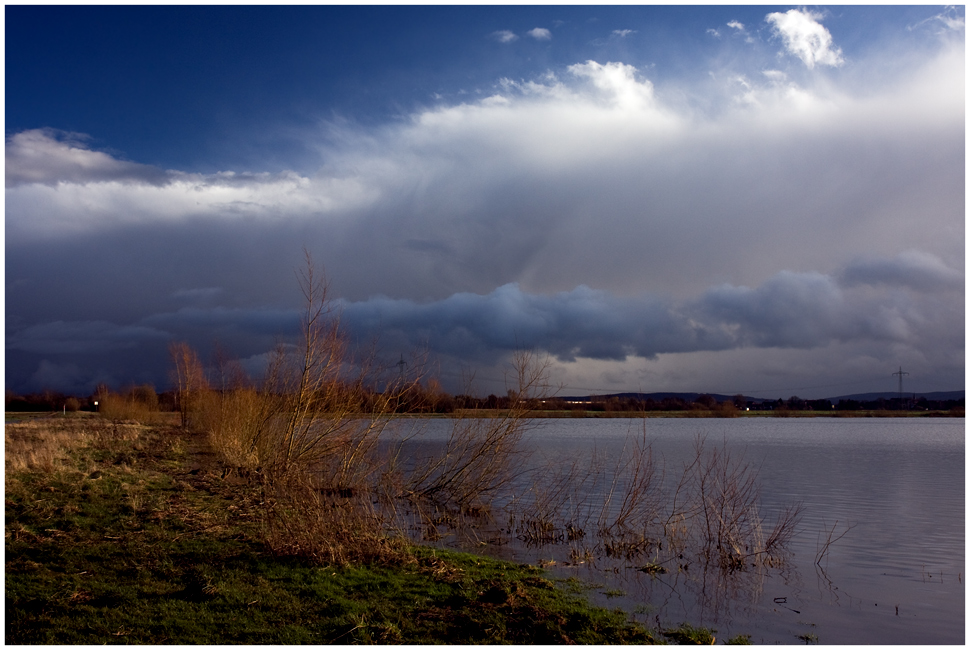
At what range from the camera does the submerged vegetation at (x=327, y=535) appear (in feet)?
24.5

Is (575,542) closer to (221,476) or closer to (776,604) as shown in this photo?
(776,604)

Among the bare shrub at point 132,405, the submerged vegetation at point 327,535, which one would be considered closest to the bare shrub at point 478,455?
the submerged vegetation at point 327,535

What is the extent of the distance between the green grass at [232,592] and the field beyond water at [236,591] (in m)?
0.02

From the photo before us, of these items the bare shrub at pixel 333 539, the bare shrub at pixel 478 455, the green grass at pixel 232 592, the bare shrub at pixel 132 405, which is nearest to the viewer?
the green grass at pixel 232 592

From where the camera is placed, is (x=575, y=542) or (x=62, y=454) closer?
(x=575, y=542)

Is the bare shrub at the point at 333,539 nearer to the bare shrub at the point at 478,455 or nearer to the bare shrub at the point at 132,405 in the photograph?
the bare shrub at the point at 478,455

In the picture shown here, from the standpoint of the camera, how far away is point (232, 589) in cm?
837

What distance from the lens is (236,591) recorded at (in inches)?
327

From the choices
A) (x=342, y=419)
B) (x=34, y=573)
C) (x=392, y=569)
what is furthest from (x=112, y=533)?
(x=342, y=419)

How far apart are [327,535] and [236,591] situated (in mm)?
2431

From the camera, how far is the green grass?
23.1 feet

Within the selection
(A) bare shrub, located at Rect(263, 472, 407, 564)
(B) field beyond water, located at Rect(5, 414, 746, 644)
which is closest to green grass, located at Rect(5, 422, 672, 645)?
(B) field beyond water, located at Rect(5, 414, 746, 644)

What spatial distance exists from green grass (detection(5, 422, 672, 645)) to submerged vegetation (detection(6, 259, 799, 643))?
0.03 metres

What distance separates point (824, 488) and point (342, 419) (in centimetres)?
1791
